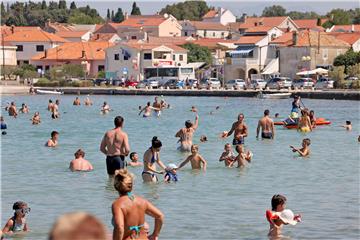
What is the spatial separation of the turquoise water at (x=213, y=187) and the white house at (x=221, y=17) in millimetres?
144308

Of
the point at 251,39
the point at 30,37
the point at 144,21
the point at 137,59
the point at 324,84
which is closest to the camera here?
the point at 324,84

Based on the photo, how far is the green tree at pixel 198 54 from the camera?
116m

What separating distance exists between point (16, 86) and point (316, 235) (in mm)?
82726

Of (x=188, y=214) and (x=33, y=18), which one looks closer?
(x=188, y=214)

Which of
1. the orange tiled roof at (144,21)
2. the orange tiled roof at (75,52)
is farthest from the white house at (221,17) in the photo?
the orange tiled roof at (75,52)

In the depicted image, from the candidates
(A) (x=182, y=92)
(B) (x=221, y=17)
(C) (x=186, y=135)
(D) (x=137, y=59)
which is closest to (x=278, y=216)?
(C) (x=186, y=135)

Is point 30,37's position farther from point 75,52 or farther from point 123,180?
point 123,180

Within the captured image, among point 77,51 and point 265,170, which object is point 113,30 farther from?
point 265,170

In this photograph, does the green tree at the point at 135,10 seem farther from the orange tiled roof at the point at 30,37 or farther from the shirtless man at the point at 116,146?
the shirtless man at the point at 116,146

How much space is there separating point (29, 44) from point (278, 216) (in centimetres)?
11144

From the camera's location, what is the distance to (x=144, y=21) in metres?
152

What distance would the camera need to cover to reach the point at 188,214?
595 inches

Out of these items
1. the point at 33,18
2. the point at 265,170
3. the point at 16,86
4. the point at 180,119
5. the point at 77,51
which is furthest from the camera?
the point at 33,18

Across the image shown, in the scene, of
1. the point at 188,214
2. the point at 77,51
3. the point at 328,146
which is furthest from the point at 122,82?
the point at 188,214
